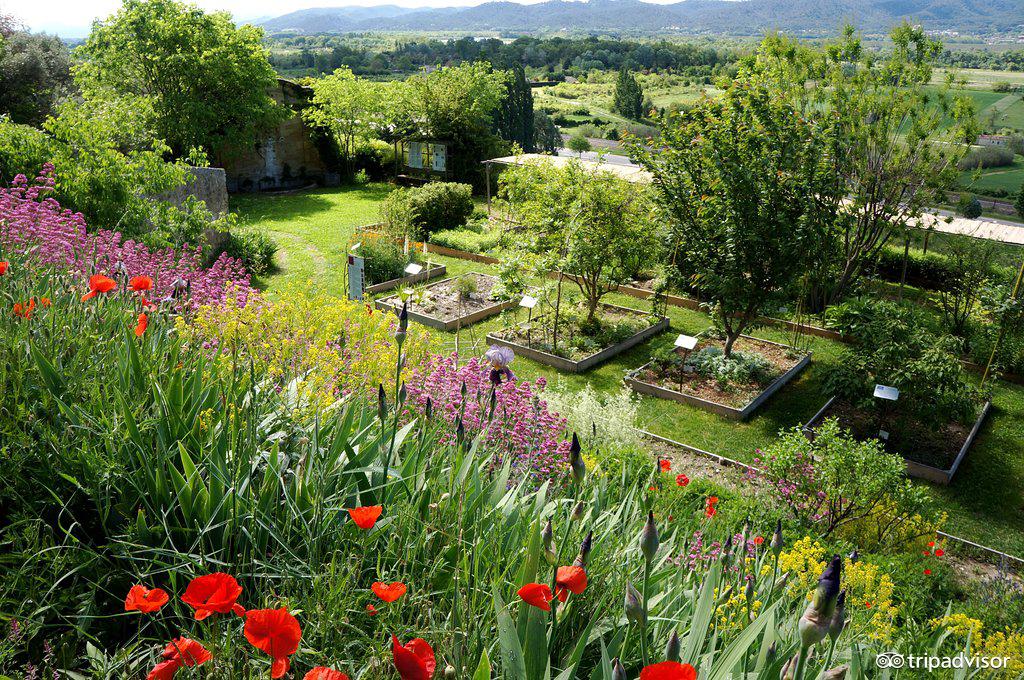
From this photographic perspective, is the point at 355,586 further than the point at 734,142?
No

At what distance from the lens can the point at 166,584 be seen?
88.8 inches

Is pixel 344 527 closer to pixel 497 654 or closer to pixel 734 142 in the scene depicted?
pixel 497 654

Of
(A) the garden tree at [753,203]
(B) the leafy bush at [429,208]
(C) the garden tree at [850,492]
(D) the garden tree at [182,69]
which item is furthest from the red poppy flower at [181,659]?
(D) the garden tree at [182,69]

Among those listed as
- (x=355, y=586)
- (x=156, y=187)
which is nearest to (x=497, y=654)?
(x=355, y=586)

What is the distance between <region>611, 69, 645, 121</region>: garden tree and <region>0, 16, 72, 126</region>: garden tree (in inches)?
1692

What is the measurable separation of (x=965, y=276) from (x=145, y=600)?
13240mm

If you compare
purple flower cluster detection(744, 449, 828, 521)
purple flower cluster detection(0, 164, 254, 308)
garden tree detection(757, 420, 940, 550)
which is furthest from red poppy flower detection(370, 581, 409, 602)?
purple flower cluster detection(744, 449, 828, 521)

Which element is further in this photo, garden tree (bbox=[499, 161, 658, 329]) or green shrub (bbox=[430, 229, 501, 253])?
green shrub (bbox=[430, 229, 501, 253])

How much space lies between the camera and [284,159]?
24.0 m

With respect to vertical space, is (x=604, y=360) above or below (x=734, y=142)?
below

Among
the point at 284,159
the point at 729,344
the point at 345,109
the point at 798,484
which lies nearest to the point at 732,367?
the point at 729,344

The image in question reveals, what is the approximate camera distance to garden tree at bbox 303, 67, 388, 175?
2397 cm

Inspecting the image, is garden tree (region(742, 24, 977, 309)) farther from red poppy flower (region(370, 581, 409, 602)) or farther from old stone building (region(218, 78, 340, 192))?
old stone building (region(218, 78, 340, 192))

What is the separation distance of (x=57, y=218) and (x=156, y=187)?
401 cm
